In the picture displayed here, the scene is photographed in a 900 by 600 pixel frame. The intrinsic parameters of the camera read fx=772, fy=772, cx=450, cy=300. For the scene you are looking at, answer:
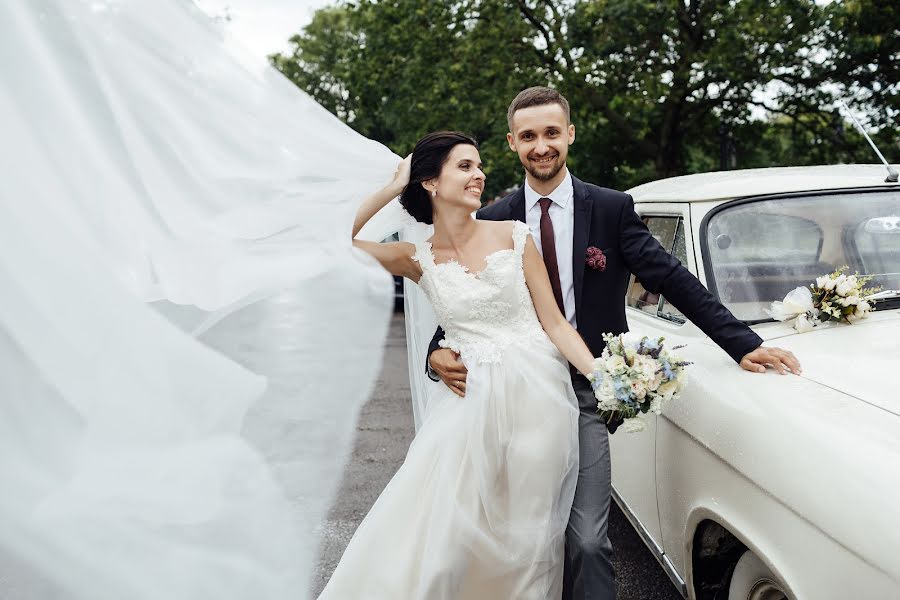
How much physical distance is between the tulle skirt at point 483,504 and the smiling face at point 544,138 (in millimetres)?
771

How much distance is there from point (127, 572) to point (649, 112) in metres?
13.1

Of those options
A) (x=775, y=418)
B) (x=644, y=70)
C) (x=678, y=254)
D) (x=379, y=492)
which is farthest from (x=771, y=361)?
(x=644, y=70)

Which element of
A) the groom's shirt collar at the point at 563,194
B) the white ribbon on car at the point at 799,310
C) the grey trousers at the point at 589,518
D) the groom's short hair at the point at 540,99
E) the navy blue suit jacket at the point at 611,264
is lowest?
the grey trousers at the point at 589,518

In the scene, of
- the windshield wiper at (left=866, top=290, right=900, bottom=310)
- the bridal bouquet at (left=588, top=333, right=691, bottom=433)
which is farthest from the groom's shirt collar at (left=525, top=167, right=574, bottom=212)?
the windshield wiper at (left=866, top=290, right=900, bottom=310)

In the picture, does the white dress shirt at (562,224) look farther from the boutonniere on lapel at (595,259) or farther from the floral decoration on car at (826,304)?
the floral decoration on car at (826,304)

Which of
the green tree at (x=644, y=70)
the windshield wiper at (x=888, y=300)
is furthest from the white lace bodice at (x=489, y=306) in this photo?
the green tree at (x=644, y=70)

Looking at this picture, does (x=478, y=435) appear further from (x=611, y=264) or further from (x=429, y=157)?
(x=429, y=157)

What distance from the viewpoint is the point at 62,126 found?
7.29 feet

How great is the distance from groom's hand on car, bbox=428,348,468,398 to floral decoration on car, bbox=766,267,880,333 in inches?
48.1

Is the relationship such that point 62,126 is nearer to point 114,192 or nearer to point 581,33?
point 114,192

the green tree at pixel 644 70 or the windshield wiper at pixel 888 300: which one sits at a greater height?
the green tree at pixel 644 70

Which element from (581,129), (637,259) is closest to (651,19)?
(581,129)

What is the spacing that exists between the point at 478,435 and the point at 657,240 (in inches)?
50.7

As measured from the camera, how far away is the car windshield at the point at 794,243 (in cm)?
312
